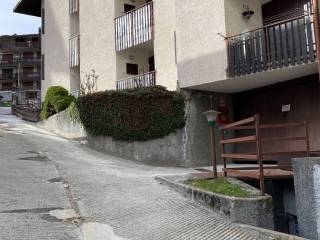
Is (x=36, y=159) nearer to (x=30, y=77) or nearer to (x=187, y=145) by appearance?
(x=187, y=145)

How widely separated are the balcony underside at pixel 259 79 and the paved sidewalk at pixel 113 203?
336 centimetres

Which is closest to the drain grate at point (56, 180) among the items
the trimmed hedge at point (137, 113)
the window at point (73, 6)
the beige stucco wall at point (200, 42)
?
the trimmed hedge at point (137, 113)

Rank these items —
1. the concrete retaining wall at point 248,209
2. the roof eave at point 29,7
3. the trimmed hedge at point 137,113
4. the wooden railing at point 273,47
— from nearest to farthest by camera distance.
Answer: the concrete retaining wall at point 248,209, the wooden railing at point 273,47, the trimmed hedge at point 137,113, the roof eave at point 29,7

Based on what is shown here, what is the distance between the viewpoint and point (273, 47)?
12.7m

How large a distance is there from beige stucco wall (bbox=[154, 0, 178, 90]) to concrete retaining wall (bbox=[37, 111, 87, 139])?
4.71m

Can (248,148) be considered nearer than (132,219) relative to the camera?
No

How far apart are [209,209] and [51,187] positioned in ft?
12.5

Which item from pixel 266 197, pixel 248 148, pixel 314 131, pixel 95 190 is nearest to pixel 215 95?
pixel 248 148

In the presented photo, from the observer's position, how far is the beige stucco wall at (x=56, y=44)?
25516 mm

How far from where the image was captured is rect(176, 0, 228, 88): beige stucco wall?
13938mm

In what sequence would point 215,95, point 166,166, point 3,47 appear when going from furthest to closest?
point 3,47, point 215,95, point 166,166

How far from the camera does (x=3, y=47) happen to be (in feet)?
237

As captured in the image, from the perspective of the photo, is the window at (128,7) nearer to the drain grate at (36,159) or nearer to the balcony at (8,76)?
the drain grate at (36,159)

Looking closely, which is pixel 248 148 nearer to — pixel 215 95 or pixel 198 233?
pixel 215 95
